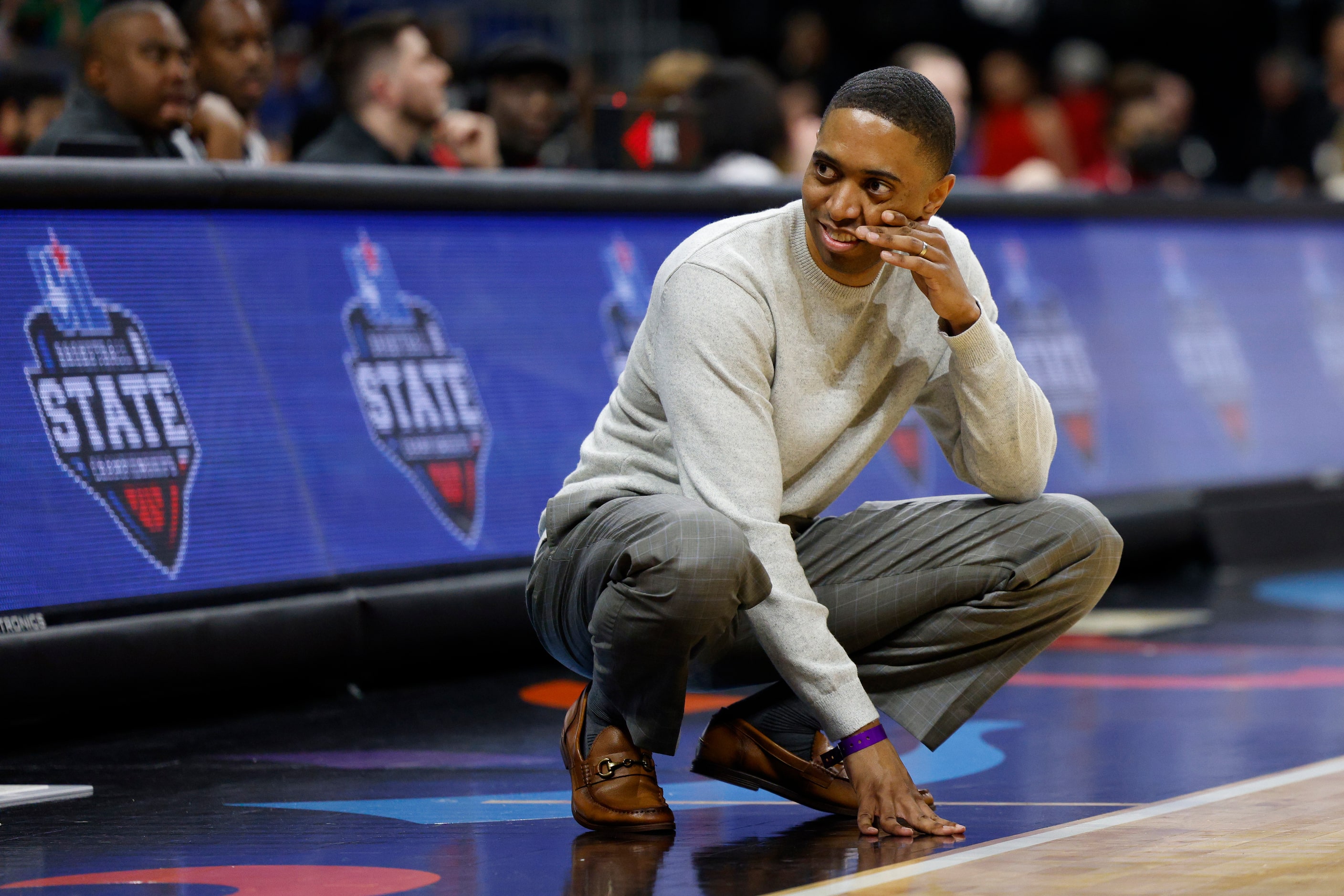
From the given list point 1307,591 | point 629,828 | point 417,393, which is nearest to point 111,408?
point 417,393

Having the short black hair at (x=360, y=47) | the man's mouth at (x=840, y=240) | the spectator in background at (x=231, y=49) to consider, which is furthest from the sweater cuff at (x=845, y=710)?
the short black hair at (x=360, y=47)

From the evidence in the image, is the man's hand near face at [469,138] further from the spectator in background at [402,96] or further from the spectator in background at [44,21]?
the spectator in background at [44,21]

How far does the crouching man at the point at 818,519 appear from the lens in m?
3.30

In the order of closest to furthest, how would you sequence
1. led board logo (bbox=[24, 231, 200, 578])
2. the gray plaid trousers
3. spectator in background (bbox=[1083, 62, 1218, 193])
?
the gray plaid trousers → led board logo (bbox=[24, 231, 200, 578]) → spectator in background (bbox=[1083, 62, 1218, 193])

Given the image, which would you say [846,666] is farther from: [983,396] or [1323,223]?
[1323,223]

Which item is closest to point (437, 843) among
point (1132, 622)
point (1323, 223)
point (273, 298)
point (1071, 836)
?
point (1071, 836)

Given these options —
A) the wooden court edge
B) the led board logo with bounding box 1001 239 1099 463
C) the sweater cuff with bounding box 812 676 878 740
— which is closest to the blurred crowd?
the led board logo with bounding box 1001 239 1099 463

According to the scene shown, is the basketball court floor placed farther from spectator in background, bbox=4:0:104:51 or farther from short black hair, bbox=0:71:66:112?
spectator in background, bbox=4:0:104:51

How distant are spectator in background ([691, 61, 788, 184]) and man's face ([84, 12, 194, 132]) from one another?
239 cm

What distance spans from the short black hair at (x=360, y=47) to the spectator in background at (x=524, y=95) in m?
0.48

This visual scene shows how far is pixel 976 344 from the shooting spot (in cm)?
344

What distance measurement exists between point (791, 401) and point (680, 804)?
2.86 feet

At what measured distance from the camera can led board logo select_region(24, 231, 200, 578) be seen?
4547mm

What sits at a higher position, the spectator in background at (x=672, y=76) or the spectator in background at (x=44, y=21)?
the spectator in background at (x=44, y=21)
